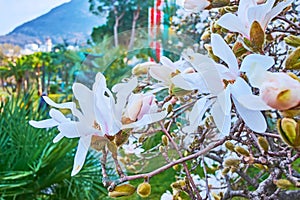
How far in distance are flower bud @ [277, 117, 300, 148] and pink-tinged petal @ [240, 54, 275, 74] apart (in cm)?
3

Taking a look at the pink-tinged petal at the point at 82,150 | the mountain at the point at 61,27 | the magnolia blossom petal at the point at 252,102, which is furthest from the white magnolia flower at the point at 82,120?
the mountain at the point at 61,27

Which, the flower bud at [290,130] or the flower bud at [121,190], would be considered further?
the flower bud at [121,190]

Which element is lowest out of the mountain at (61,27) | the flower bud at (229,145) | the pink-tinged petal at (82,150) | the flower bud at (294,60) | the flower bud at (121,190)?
the flower bud at (229,145)

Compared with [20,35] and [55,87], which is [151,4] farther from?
[20,35]

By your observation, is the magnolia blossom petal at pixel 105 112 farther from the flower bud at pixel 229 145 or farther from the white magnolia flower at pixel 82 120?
the flower bud at pixel 229 145

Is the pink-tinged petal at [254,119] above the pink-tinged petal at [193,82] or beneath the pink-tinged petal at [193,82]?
beneath

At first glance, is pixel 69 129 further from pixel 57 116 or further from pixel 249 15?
pixel 249 15

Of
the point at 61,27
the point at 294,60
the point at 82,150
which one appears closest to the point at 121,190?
the point at 82,150

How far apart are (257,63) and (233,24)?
0.06 m

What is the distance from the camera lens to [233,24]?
26cm

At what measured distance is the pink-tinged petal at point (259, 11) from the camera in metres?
0.25

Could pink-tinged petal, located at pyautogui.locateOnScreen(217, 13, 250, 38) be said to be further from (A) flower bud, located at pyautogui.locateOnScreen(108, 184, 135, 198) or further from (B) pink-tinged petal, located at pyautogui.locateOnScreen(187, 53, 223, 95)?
(A) flower bud, located at pyautogui.locateOnScreen(108, 184, 135, 198)

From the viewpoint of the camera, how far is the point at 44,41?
12.5 ft

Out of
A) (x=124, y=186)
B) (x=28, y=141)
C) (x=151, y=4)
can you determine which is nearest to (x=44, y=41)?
(x=151, y=4)
